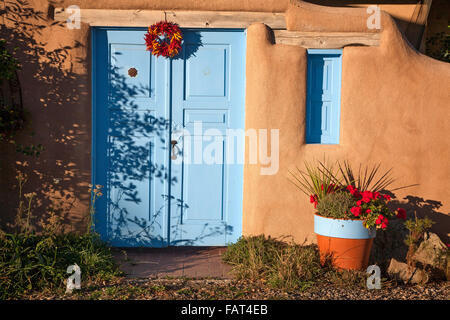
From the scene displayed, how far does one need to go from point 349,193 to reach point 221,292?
1667mm

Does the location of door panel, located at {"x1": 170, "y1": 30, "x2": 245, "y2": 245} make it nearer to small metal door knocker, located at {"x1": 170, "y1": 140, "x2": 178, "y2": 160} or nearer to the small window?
small metal door knocker, located at {"x1": 170, "y1": 140, "x2": 178, "y2": 160}

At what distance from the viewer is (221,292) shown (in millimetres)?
4043

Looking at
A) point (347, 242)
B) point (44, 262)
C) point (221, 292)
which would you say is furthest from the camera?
point (347, 242)

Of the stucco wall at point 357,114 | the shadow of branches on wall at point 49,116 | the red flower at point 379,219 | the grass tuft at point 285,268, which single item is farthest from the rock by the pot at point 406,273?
the shadow of branches on wall at point 49,116

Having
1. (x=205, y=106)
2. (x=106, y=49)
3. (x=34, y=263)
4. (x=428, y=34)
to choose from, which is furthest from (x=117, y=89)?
(x=428, y=34)

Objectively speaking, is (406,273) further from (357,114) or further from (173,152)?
(173,152)

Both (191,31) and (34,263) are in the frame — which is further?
(191,31)

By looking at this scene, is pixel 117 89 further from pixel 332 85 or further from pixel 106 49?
pixel 332 85

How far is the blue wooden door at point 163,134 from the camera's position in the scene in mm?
5234

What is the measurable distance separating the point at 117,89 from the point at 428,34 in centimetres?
463

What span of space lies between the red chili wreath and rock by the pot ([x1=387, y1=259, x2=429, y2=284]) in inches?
125

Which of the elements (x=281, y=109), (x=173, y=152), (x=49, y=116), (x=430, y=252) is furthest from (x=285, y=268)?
(x=49, y=116)

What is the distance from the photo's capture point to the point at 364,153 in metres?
5.16

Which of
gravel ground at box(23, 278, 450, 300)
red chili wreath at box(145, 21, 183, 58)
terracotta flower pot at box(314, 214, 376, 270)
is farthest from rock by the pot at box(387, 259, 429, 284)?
red chili wreath at box(145, 21, 183, 58)
